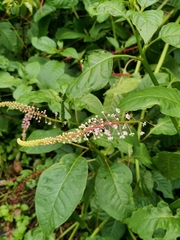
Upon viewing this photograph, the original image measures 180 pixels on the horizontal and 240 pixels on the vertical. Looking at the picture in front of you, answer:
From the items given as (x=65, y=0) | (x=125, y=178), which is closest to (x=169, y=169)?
(x=125, y=178)

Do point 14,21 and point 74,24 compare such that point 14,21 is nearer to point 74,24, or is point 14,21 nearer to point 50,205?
point 74,24

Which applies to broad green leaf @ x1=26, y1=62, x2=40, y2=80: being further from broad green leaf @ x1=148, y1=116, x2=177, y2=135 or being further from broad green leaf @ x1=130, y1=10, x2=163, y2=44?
broad green leaf @ x1=130, y1=10, x2=163, y2=44

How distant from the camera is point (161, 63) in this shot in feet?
6.46

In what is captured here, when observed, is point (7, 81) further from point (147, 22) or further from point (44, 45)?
point (147, 22)

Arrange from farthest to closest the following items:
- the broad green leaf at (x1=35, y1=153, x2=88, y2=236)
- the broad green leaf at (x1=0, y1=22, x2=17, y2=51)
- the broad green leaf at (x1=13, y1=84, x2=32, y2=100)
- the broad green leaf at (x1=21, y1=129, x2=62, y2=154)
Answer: the broad green leaf at (x1=0, y1=22, x2=17, y2=51) → the broad green leaf at (x1=13, y1=84, x2=32, y2=100) → the broad green leaf at (x1=21, y1=129, x2=62, y2=154) → the broad green leaf at (x1=35, y1=153, x2=88, y2=236)

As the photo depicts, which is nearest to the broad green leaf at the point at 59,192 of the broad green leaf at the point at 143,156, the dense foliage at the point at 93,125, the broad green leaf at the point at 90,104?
the dense foliage at the point at 93,125

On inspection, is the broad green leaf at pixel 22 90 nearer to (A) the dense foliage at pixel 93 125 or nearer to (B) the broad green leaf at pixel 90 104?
(A) the dense foliage at pixel 93 125

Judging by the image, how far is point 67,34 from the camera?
7.23 ft

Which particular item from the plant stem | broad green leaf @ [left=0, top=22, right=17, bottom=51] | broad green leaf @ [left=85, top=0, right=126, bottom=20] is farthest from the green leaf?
broad green leaf @ [left=0, top=22, right=17, bottom=51]

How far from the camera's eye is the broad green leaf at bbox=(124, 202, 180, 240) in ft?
4.15

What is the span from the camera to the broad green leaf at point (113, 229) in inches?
69.5

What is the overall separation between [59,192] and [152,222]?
1.20ft

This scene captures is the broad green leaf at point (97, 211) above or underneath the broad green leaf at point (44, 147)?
underneath

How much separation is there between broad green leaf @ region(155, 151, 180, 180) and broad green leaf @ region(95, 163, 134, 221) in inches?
8.2
